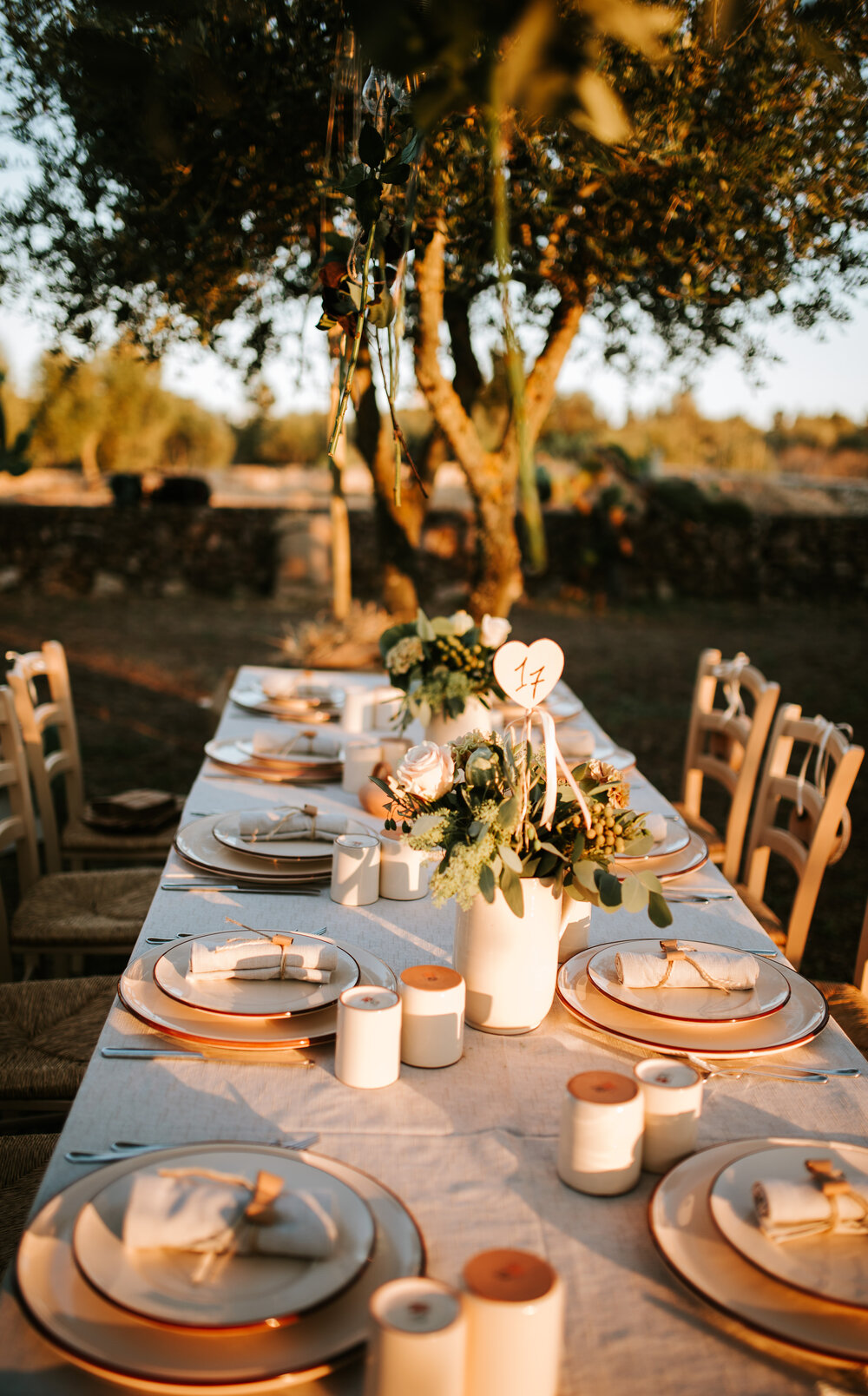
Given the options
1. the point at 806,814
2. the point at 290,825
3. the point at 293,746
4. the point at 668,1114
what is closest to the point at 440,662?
the point at 293,746

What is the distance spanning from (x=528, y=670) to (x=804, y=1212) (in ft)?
2.46

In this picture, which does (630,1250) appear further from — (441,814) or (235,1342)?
(441,814)

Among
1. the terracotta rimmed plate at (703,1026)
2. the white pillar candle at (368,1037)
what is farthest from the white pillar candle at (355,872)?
the white pillar candle at (368,1037)

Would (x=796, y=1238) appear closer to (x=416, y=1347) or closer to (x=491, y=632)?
(x=416, y=1347)

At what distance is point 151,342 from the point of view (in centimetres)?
455

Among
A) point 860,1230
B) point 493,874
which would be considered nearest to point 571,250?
point 493,874

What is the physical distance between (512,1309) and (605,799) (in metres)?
0.77

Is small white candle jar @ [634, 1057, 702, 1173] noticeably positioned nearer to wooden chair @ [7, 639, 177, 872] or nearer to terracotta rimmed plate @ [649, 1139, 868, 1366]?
terracotta rimmed plate @ [649, 1139, 868, 1366]

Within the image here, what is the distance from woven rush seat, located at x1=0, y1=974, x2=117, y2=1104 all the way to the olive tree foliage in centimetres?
165

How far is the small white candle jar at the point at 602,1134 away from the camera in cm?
103

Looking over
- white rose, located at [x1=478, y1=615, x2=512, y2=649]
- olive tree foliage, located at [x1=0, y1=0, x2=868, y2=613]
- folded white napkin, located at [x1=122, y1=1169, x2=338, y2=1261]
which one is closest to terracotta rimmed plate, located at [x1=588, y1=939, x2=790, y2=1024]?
folded white napkin, located at [x1=122, y1=1169, x2=338, y2=1261]

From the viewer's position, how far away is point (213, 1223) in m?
0.89

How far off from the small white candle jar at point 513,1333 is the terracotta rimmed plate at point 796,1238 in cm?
25

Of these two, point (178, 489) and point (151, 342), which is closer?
point (151, 342)
